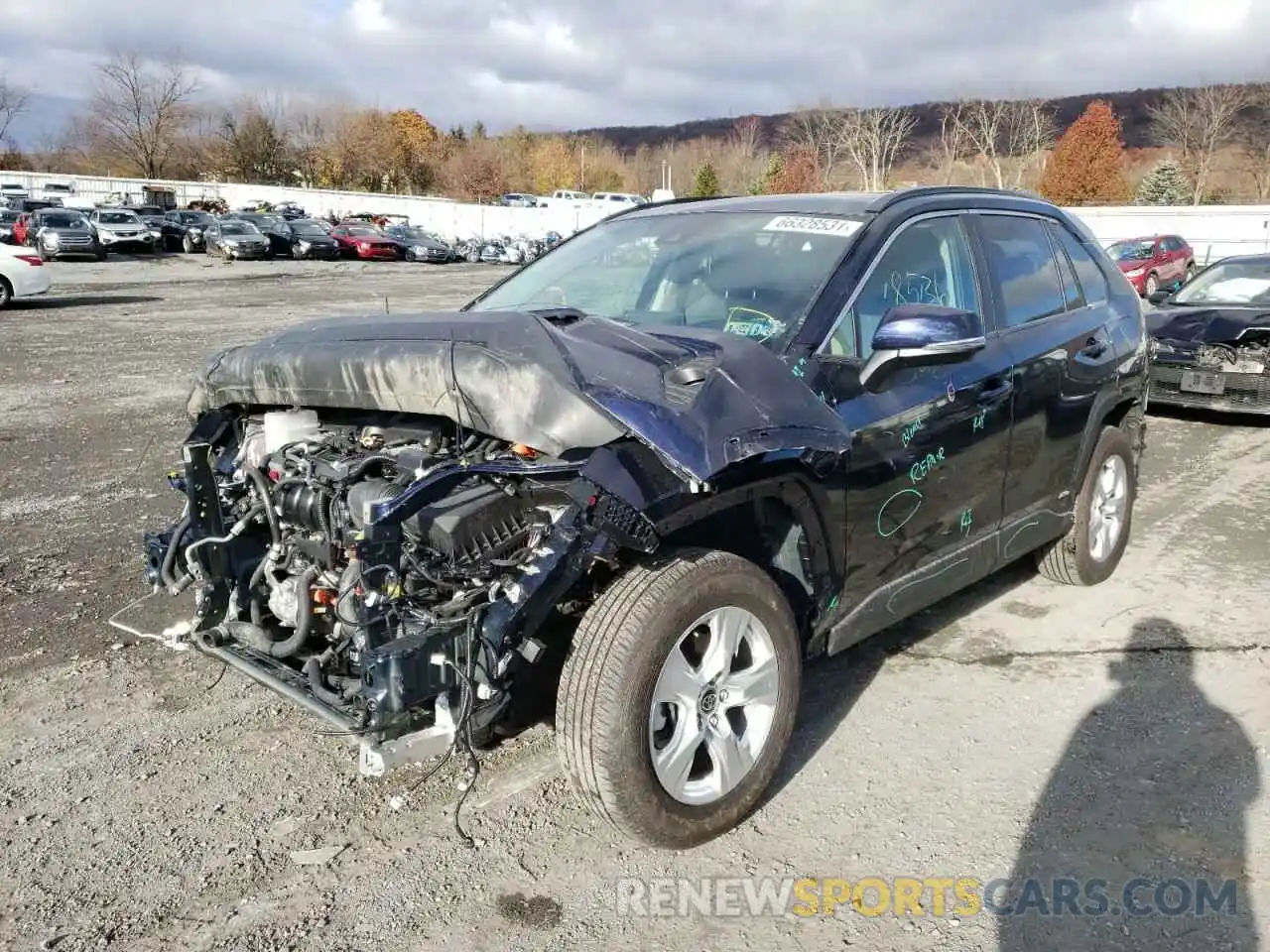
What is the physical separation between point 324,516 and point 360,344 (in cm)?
55

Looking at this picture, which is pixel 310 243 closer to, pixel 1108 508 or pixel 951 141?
pixel 1108 508

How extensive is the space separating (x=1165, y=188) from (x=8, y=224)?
189ft

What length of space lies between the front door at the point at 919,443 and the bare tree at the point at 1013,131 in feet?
218

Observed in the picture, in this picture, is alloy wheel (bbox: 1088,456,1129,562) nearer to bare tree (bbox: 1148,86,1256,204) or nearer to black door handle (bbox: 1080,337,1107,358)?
black door handle (bbox: 1080,337,1107,358)

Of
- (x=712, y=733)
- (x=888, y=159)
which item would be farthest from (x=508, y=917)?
(x=888, y=159)

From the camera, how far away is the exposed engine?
8.36 feet

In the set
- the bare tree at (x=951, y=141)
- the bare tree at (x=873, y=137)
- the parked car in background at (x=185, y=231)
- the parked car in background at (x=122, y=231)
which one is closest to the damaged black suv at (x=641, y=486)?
Answer: the parked car in background at (x=122, y=231)

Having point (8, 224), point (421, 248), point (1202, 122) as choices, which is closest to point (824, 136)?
point (1202, 122)

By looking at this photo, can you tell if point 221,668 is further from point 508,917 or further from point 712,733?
point 712,733

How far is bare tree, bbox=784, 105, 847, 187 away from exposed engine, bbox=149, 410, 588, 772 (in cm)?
7104

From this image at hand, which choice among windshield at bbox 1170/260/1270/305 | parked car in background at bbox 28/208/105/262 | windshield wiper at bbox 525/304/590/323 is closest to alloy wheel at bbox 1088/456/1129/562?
windshield wiper at bbox 525/304/590/323

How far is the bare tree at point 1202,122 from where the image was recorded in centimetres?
6391

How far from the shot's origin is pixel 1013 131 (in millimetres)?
70812

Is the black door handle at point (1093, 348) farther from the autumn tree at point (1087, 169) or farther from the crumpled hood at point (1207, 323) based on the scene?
the autumn tree at point (1087, 169)
